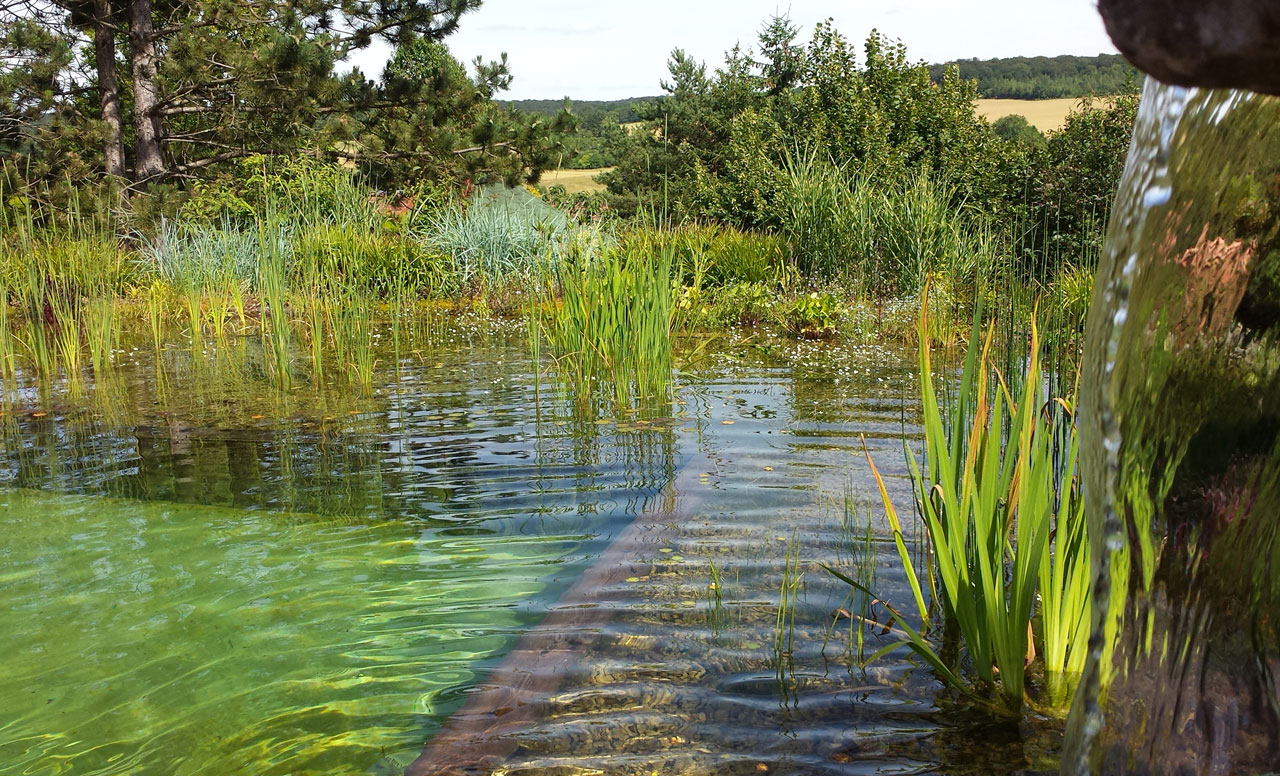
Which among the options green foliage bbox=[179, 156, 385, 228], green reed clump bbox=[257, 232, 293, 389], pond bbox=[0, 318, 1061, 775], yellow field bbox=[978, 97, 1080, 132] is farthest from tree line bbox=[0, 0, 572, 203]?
yellow field bbox=[978, 97, 1080, 132]

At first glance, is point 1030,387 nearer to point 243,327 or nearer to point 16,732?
point 16,732

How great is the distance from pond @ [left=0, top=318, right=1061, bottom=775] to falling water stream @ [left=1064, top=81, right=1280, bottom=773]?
30.8 inches

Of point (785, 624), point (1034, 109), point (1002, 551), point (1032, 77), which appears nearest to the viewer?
point (1002, 551)

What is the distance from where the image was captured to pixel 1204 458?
1.42 metres

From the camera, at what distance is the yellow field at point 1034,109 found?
33094 millimetres

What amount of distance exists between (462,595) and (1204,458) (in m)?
2.36

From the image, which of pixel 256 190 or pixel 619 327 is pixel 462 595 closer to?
pixel 619 327

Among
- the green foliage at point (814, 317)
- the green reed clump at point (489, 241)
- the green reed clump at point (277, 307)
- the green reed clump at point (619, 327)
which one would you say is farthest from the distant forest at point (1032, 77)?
Answer: the green reed clump at point (619, 327)

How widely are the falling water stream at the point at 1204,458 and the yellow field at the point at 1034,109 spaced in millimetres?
33003

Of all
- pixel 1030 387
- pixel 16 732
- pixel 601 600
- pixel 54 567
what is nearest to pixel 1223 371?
pixel 1030 387

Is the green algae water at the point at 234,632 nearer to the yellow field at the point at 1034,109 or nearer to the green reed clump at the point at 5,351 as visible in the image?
the green reed clump at the point at 5,351

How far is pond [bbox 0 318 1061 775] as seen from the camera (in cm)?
229

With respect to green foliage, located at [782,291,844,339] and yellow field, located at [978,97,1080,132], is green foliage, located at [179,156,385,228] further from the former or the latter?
yellow field, located at [978,97,1080,132]

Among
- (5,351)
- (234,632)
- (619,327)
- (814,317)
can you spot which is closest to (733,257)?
(814,317)
